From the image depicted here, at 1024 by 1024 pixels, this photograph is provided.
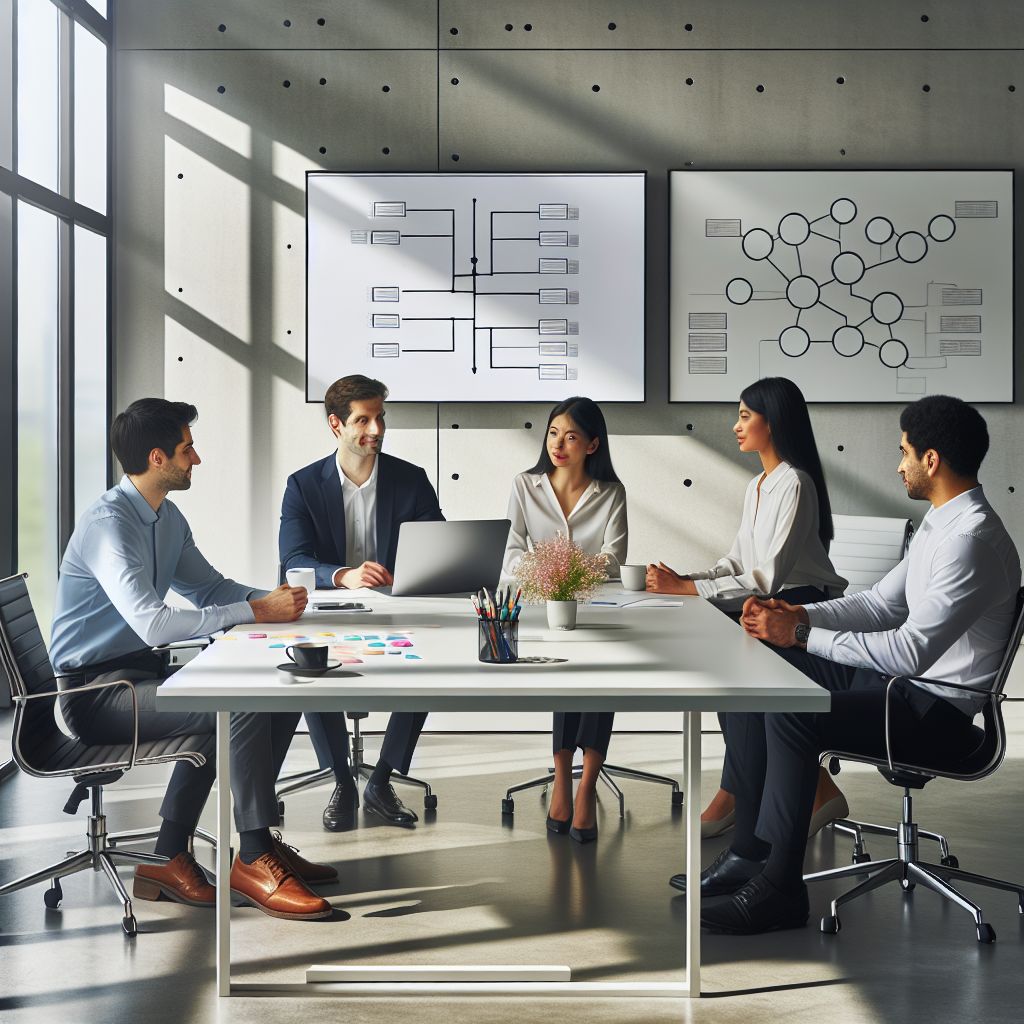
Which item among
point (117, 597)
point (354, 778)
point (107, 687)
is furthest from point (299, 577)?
point (354, 778)

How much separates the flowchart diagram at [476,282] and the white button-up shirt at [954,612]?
122 inches

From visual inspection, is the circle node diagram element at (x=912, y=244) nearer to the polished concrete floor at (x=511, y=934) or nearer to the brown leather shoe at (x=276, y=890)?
the polished concrete floor at (x=511, y=934)

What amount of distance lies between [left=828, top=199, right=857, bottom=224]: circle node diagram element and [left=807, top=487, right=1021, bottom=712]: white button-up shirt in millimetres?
3236

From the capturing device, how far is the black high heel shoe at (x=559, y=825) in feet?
13.7

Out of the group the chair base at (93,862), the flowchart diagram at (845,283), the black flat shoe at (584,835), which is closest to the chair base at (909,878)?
the black flat shoe at (584,835)

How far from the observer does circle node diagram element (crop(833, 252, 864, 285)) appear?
6.30 m

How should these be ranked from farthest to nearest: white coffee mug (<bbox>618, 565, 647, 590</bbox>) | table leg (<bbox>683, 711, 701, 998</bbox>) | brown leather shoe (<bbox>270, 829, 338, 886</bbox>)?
white coffee mug (<bbox>618, 565, 647, 590</bbox>) < brown leather shoe (<bbox>270, 829, 338, 886</bbox>) < table leg (<bbox>683, 711, 701, 998</bbox>)

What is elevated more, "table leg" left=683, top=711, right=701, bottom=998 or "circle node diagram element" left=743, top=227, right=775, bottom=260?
"circle node diagram element" left=743, top=227, right=775, bottom=260

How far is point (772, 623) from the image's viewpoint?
342 cm

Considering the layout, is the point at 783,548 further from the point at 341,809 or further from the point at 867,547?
the point at 341,809

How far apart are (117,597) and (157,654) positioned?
0.37 m

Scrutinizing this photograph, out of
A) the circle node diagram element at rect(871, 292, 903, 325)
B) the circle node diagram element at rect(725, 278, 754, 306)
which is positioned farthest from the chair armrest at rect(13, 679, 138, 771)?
the circle node diagram element at rect(871, 292, 903, 325)

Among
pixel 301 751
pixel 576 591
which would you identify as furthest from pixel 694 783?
pixel 301 751

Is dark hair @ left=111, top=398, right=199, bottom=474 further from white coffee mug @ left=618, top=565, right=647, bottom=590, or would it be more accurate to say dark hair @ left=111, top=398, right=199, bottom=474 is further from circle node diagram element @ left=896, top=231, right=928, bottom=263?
circle node diagram element @ left=896, top=231, right=928, bottom=263
